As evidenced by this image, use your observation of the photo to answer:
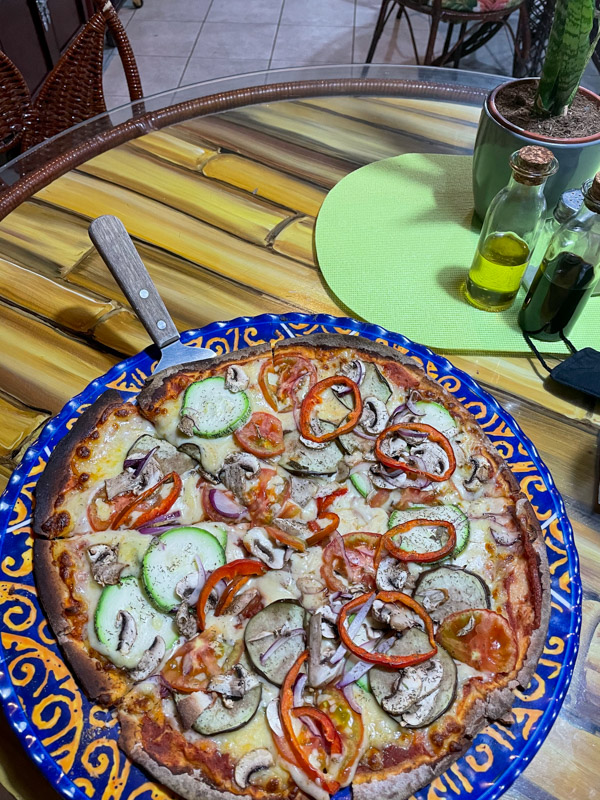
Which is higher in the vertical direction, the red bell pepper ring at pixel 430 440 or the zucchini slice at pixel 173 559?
the red bell pepper ring at pixel 430 440

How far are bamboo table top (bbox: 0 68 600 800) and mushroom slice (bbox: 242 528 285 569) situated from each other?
0.63m

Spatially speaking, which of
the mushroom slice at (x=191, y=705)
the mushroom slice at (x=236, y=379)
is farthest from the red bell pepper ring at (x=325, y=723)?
the mushroom slice at (x=236, y=379)

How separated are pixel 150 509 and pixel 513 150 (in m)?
1.78

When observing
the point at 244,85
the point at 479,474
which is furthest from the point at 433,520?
the point at 244,85

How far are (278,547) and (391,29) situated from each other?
7678 millimetres

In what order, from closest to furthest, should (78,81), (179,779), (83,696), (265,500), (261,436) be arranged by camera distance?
1. (179,779)
2. (83,696)
3. (265,500)
4. (261,436)
5. (78,81)

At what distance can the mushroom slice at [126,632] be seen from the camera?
152 centimetres

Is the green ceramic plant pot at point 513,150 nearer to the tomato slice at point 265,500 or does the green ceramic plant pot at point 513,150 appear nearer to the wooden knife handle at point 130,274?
the wooden knife handle at point 130,274

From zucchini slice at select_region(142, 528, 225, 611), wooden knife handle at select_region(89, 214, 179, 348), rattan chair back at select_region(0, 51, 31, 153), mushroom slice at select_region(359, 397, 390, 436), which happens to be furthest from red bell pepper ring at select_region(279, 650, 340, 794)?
rattan chair back at select_region(0, 51, 31, 153)

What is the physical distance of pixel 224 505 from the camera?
1.78m

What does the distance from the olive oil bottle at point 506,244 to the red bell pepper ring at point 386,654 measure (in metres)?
1.25

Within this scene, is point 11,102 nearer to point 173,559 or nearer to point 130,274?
point 130,274

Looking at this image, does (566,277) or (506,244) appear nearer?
(566,277)

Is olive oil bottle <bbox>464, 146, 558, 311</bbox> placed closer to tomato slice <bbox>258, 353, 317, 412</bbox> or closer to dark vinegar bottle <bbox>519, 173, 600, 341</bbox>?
dark vinegar bottle <bbox>519, 173, 600, 341</bbox>
